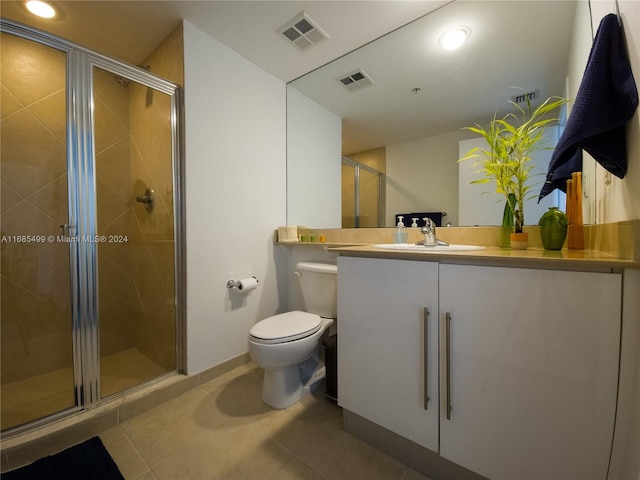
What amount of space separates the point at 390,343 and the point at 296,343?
519 mm

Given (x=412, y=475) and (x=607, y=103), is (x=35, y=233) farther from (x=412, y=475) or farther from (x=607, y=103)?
(x=607, y=103)

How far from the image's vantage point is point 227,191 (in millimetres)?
1741

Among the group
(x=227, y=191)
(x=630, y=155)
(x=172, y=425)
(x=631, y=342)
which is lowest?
(x=172, y=425)

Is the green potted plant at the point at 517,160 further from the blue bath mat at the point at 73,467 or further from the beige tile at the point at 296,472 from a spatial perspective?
the blue bath mat at the point at 73,467

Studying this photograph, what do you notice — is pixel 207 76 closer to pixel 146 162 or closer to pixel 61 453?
pixel 146 162

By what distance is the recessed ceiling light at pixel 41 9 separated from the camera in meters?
1.37

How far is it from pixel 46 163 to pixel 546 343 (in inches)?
91.2

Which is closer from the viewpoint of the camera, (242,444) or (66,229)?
(242,444)

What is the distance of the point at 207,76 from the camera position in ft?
5.41

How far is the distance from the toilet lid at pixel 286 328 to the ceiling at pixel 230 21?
179 centimetres

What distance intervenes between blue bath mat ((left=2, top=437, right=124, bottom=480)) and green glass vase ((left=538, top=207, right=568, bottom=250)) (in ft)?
6.27

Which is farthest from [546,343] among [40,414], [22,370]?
[22,370]

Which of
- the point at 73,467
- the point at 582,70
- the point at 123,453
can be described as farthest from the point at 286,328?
the point at 582,70

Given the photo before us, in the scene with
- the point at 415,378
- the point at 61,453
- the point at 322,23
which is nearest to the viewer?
the point at 415,378
